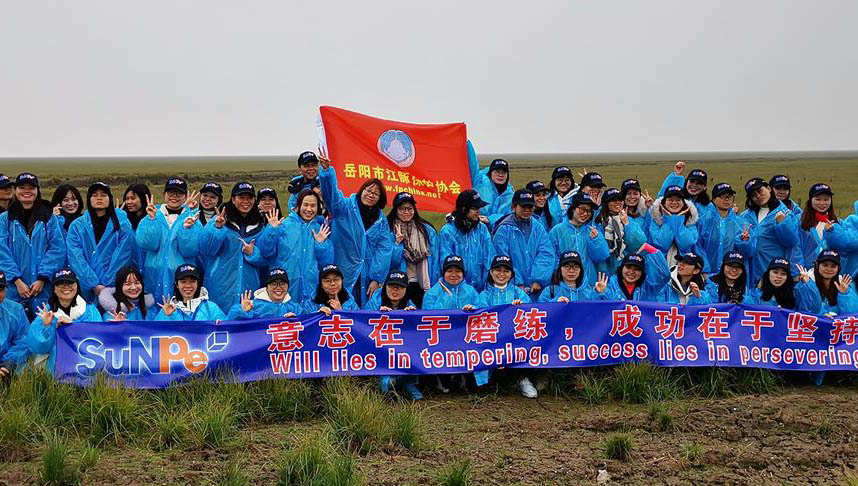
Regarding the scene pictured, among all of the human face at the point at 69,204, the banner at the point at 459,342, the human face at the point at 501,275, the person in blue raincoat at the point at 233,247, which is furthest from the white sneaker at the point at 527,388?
the human face at the point at 69,204

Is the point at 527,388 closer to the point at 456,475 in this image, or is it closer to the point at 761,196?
the point at 456,475

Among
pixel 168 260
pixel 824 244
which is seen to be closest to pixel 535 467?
pixel 168 260

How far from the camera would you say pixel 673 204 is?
9094mm

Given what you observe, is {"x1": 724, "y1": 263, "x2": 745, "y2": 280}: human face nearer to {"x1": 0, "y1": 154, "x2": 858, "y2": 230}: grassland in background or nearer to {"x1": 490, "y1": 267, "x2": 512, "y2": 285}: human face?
{"x1": 490, "y1": 267, "x2": 512, "y2": 285}: human face

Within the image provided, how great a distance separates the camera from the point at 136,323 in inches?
268

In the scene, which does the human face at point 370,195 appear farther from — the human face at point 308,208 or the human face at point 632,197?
the human face at point 632,197

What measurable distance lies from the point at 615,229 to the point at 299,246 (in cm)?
389

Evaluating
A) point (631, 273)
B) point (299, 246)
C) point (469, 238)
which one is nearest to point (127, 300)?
point (299, 246)

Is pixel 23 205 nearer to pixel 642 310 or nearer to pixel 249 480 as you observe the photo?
pixel 249 480

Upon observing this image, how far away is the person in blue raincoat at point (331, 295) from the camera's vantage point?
24.7ft

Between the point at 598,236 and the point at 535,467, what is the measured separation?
3573 mm

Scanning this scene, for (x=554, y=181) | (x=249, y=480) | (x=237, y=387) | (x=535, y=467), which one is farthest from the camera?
(x=554, y=181)

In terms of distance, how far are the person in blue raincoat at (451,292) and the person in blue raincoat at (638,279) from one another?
1457 millimetres

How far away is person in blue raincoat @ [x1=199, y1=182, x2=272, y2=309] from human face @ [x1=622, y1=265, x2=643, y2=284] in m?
4.06
